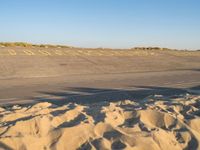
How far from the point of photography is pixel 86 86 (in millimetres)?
18172

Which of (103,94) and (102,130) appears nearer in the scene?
(102,130)

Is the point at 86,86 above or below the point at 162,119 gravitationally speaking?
below

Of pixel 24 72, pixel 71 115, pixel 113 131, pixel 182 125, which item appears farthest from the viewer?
pixel 24 72

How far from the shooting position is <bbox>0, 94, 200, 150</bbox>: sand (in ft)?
21.0

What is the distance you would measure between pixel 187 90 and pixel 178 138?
10494 mm

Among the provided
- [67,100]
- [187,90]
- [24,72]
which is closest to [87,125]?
[67,100]

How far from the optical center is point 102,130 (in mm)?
7180

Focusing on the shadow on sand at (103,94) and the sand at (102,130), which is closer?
the sand at (102,130)

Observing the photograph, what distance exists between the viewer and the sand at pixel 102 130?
6.41 m

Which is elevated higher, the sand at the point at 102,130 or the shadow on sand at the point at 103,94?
the sand at the point at 102,130

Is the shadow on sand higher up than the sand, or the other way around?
the sand

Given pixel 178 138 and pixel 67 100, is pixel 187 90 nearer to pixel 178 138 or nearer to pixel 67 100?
pixel 67 100

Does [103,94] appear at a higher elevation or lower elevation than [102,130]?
lower

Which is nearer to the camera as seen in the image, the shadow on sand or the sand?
the sand
